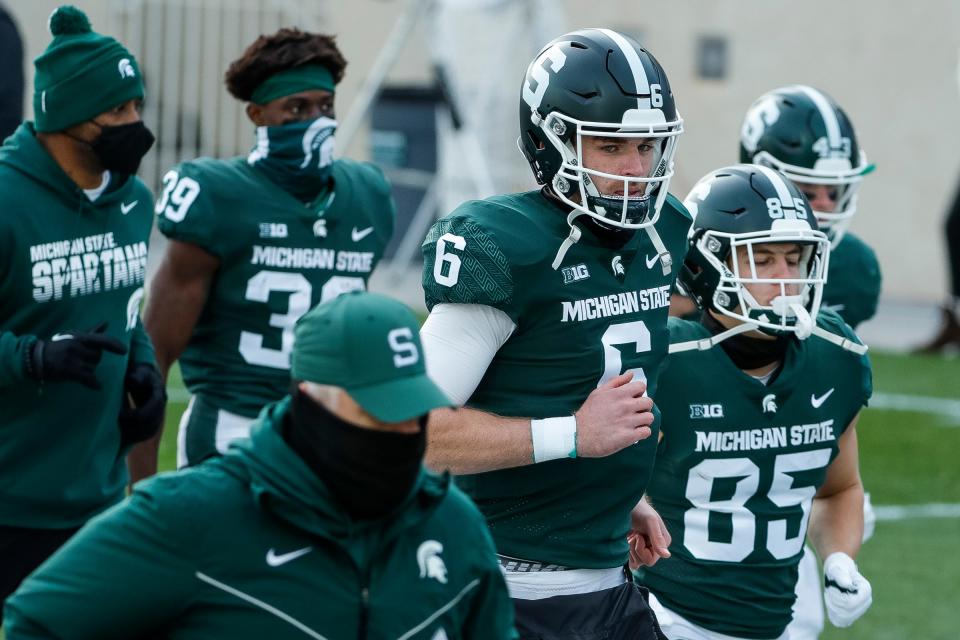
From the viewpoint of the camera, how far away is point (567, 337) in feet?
11.5

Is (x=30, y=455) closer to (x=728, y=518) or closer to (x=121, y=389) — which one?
(x=121, y=389)

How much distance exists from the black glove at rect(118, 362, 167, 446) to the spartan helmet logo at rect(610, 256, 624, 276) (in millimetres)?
1658

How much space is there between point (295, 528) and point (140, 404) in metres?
2.26

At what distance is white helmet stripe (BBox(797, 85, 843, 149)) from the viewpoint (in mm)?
5523

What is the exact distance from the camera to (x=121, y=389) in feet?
15.1

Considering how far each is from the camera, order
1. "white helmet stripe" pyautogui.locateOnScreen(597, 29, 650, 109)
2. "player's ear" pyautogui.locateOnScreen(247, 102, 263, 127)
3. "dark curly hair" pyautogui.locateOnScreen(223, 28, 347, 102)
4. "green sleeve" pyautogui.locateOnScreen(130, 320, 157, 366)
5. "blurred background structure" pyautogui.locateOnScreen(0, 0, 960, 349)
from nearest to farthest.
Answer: "white helmet stripe" pyautogui.locateOnScreen(597, 29, 650, 109) → "green sleeve" pyautogui.locateOnScreen(130, 320, 157, 366) → "dark curly hair" pyautogui.locateOnScreen(223, 28, 347, 102) → "player's ear" pyautogui.locateOnScreen(247, 102, 263, 127) → "blurred background structure" pyautogui.locateOnScreen(0, 0, 960, 349)

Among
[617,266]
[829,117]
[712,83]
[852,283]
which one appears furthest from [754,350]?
[712,83]

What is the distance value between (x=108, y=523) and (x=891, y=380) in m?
11.7

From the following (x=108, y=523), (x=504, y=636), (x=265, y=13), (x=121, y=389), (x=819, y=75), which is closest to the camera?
(x=108, y=523)

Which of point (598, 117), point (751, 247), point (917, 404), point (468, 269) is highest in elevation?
point (598, 117)

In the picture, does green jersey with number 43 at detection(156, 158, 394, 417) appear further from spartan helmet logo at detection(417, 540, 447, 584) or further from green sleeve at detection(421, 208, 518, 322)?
spartan helmet logo at detection(417, 540, 447, 584)

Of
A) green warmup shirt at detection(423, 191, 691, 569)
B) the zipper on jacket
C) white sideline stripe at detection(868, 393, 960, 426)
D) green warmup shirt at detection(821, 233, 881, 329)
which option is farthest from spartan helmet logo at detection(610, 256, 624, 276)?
white sideline stripe at detection(868, 393, 960, 426)

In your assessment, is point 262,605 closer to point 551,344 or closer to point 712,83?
point 551,344

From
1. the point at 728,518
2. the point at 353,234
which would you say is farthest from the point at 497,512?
the point at 353,234
